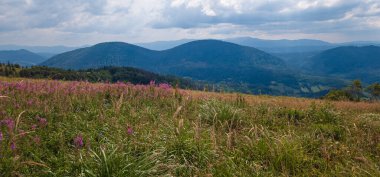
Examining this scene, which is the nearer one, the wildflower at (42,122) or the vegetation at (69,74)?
the wildflower at (42,122)

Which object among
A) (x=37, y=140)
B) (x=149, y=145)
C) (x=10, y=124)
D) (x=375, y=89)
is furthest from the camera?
(x=375, y=89)

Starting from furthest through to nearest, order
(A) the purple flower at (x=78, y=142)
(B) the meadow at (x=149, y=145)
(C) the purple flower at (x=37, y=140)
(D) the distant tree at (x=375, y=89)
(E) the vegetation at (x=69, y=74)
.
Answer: (D) the distant tree at (x=375, y=89), (E) the vegetation at (x=69, y=74), (C) the purple flower at (x=37, y=140), (A) the purple flower at (x=78, y=142), (B) the meadow at (x=149, y=145)

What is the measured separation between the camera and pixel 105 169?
4617 millimetres

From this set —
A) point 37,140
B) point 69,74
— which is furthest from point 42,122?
point 69,74

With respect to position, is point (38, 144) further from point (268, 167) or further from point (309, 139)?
point (309, 139)

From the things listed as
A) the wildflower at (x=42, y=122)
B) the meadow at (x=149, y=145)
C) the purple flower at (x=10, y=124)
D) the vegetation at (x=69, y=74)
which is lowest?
the vegetation at (x=69, y=74)

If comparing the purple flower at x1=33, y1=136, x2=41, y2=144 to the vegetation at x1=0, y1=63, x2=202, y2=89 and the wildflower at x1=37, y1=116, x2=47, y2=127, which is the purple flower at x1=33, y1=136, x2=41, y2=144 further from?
the vegetation at x1=0, y1=63, x2=202, y2=89

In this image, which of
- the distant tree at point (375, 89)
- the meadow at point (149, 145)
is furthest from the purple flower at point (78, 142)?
the distant tree at point (375, 89)

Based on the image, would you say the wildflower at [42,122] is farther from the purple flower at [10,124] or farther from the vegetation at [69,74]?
the vegetation at [69,74]

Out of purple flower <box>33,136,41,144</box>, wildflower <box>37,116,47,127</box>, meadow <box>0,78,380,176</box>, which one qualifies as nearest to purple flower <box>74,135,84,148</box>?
meadow <box>0,78,380,176</box>

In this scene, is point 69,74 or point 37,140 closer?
point 37,140

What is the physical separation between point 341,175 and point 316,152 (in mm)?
1357

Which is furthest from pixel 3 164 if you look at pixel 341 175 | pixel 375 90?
pixel 375 90

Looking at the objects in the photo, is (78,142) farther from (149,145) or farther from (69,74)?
(69,74)
